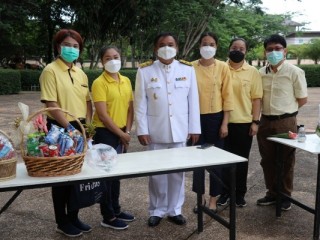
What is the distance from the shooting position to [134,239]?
3293 mm

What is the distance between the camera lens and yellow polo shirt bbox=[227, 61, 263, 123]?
3.79 metres

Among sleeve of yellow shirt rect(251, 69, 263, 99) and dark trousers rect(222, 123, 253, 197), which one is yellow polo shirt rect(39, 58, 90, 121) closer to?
dark trousers rect(222, 123, 253, 197)

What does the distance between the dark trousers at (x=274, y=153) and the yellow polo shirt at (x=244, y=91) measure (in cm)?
27

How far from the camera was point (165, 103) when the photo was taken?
11.2 ft

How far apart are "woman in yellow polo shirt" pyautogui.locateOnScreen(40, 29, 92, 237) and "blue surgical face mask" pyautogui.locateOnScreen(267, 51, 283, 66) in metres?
1.76

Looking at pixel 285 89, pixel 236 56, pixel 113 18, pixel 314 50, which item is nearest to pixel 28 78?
pixel 113 18

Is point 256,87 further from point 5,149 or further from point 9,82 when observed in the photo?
point 9,82

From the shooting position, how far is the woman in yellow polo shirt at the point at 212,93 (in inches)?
143

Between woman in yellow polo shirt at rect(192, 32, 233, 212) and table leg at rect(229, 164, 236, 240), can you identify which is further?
woman in yellow polo shirt at rect(192, 32, 233, 212)

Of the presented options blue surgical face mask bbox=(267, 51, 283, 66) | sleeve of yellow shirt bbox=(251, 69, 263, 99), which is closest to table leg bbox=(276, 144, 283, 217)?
sleeve of yellow shirt bbox=(251, 69, 263, 99)

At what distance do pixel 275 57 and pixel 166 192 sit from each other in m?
1.62

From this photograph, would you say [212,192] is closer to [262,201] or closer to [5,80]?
[262,201]

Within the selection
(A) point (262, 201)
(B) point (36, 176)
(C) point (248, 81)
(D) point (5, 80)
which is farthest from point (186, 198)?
(D) point (5, 80)

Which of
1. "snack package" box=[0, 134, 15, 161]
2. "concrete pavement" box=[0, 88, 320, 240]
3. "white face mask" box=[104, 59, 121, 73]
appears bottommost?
"concrete pavement" box=[0, 88, 320, 240]
